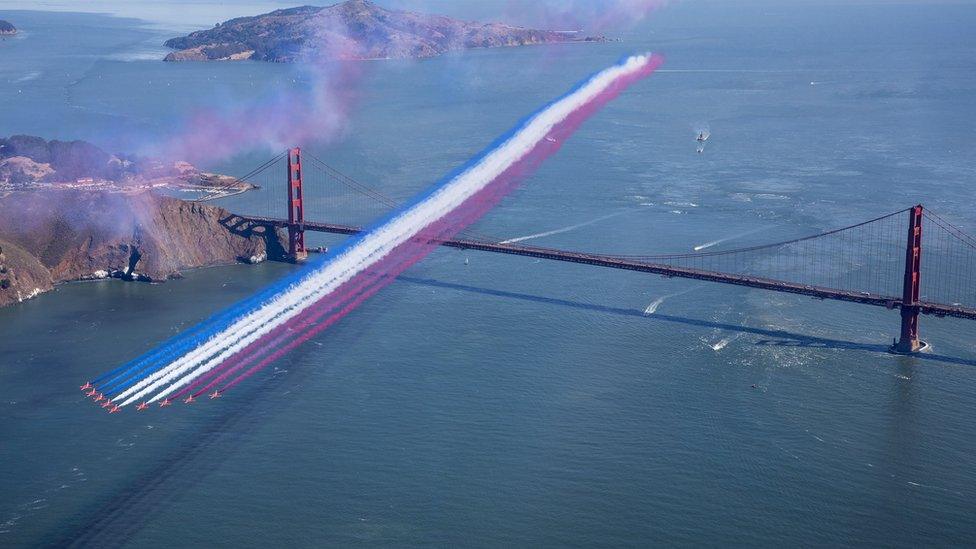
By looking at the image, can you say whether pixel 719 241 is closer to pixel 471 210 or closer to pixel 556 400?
pixel 471 210

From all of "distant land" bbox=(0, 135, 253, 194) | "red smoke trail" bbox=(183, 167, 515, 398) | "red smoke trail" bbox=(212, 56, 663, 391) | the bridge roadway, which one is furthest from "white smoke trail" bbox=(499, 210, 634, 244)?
"distant land" bbox=(0, 135, 253, 194)

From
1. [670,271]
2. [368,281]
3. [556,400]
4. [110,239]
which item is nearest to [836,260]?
[670,271]

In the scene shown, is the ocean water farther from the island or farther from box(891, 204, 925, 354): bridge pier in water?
the island

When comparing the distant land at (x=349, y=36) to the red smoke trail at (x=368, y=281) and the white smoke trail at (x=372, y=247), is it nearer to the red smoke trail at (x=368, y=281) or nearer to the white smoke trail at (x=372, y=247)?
the white smoke trail at (x=372, y=247)

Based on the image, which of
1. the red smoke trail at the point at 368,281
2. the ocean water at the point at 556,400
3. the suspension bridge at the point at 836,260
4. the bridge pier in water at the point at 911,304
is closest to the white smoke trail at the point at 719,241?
the ocean water at the point at 556,400

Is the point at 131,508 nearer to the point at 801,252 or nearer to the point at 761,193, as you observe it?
the point at 801,252
